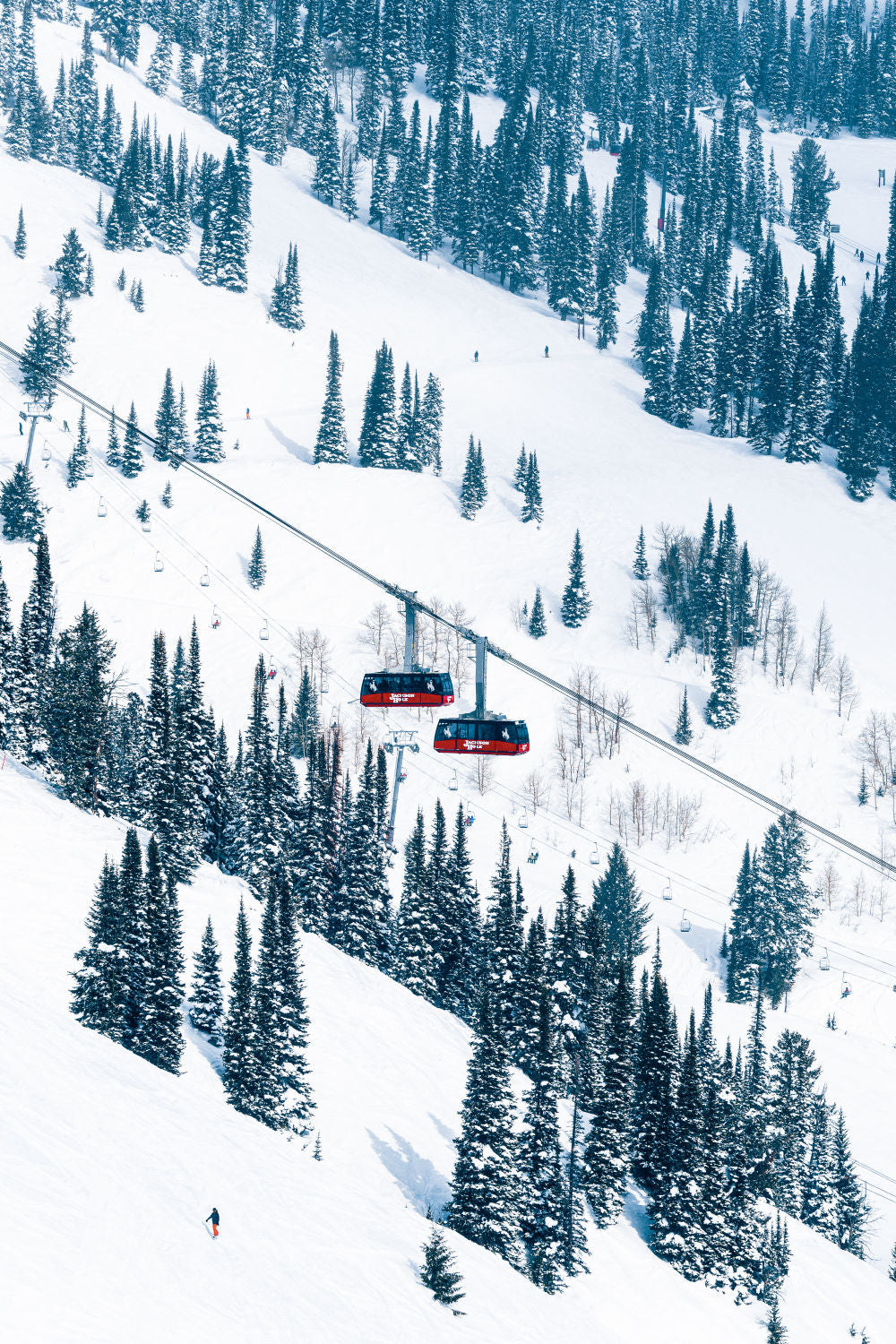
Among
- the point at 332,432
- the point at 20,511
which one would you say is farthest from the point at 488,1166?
the point at 332,432

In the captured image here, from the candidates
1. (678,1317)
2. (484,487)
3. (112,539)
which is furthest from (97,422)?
(678,1317)

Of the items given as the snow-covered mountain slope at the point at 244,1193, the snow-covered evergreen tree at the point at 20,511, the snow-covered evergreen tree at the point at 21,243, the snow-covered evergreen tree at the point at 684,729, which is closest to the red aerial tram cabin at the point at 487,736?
the snow-covered mountain slope at the point at 244,1193

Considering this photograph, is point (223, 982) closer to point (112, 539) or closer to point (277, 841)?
point (277, 841)

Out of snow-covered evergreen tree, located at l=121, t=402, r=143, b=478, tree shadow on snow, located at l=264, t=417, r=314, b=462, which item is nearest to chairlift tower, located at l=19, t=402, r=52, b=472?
snow-covered evergreen tree, located at l=121, t=402, r=143, b=478

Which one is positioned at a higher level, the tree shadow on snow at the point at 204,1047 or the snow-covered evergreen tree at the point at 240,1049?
the snow-covered evergreen tree at the point at 240,1049

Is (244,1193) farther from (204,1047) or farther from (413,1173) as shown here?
(204,1047)

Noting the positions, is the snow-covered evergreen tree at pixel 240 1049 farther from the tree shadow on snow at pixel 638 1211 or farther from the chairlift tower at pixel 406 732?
the tree shadow on snow at pixel 638 1211
